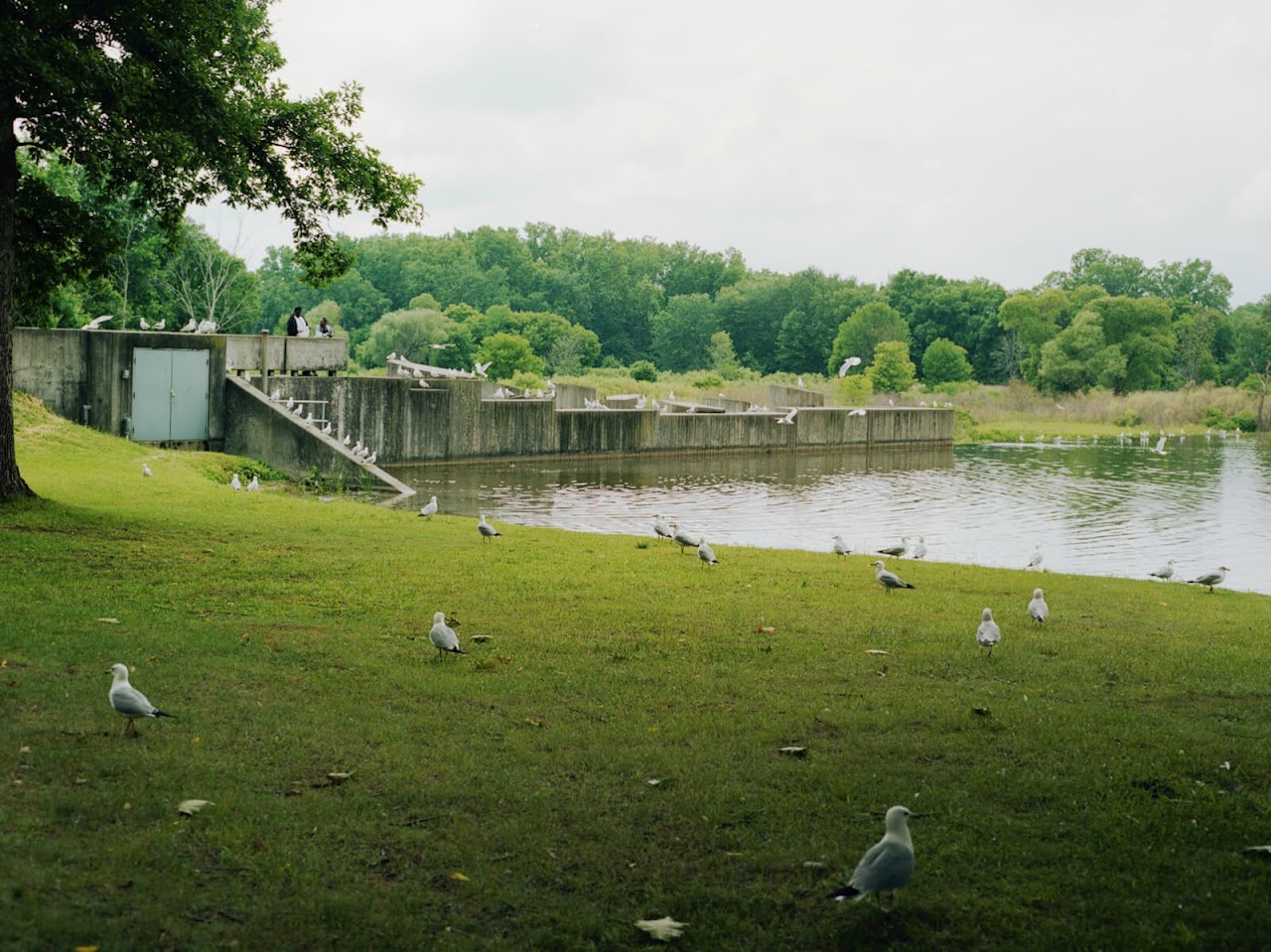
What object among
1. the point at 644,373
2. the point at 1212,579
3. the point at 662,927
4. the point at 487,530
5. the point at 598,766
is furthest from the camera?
the point at 644,373

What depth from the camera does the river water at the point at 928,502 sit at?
952 inches

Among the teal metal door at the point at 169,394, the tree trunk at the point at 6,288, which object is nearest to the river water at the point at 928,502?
the teal metal door at the point at 169,394

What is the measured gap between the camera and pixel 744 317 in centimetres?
13412

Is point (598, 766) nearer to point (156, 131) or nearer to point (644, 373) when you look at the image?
point (156, 131)

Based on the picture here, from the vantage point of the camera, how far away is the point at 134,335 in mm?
30297

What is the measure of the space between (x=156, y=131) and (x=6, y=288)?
2836 millimetres

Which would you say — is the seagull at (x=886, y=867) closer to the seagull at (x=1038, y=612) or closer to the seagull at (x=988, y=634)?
the seagull at (x=988, y=634)

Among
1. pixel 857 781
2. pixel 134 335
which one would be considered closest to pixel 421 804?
pixel 857 781

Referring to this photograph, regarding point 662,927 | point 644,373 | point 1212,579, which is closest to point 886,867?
point 662,927

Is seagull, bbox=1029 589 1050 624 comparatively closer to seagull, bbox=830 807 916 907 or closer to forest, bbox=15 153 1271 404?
seagull, bbox=830 807 916 907

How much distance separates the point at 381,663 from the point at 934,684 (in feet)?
14.5

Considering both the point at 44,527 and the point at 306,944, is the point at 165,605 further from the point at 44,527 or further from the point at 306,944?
the point at 306,944

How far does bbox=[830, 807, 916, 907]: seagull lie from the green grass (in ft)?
0.69

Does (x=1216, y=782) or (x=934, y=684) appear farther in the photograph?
(x=934, y=684)
